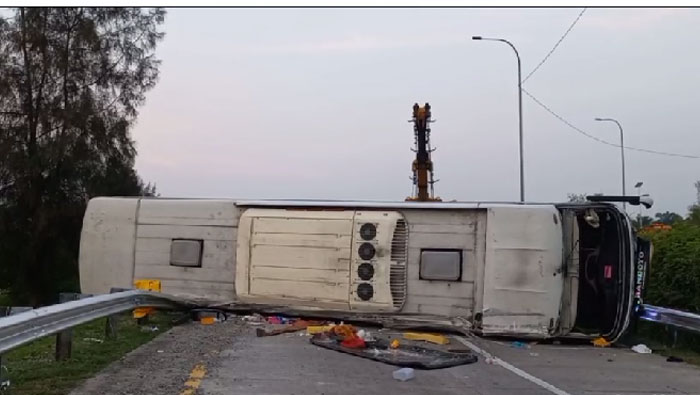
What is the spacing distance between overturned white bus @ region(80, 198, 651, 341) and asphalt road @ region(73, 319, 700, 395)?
40.5 inches

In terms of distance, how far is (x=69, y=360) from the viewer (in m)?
8.42

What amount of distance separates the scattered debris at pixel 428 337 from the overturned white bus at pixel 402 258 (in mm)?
531

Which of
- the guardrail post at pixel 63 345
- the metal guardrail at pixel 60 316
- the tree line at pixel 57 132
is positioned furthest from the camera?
the tree line at pixel 57 132

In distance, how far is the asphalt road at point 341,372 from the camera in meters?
7.48

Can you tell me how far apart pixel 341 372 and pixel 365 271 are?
4.23 meters

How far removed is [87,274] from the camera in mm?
14430

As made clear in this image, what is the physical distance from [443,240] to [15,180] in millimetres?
26040

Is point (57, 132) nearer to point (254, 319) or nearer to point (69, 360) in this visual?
point (254, 319)

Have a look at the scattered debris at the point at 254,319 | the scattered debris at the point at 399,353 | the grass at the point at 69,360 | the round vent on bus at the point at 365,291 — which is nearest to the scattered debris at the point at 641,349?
the scattered debris at the point at 399,353

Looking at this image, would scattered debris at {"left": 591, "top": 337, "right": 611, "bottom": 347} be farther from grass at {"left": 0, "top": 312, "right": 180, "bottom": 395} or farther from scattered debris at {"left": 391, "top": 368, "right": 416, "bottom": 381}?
grass at {"left": 0, "top": 312, "right": 180, "bottom": 395}

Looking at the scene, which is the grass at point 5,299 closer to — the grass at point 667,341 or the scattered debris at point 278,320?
the scattered debris at point 278,320

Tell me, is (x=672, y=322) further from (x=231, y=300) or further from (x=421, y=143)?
(x=421, y=143)

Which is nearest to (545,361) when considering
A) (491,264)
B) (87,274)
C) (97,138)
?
(491,264)

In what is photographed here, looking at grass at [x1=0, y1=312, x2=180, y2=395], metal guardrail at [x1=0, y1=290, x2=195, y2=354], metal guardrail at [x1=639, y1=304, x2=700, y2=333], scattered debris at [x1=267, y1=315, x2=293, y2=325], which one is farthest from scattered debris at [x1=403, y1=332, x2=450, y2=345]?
metal guardrail at [x1=0, y1=290, x2=195, y2=354]
